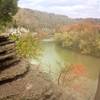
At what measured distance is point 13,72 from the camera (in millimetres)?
9523

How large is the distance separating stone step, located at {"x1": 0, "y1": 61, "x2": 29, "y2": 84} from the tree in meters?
4.22

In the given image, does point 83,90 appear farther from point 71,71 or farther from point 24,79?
point 24,79

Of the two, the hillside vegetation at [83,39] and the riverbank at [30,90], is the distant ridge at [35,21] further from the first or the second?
the riverbank at [30,90]

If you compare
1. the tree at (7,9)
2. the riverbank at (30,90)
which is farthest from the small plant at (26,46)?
the riverbank at (30,90)

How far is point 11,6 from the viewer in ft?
45.0

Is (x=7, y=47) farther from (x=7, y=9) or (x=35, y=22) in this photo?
(x=35, y=22)

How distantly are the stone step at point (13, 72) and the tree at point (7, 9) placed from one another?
422 centimetres

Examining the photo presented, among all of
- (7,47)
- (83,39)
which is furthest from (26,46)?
(83,39)

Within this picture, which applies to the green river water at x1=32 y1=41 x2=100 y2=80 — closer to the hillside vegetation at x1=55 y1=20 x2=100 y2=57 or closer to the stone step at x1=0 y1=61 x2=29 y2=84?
the hillside vegetation at x1=55 y1=20 x2=100 y2=57

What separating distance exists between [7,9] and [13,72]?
536 centimetres

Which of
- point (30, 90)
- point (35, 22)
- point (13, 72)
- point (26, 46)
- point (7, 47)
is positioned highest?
point (7, 47)

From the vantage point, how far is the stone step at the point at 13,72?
9.08m

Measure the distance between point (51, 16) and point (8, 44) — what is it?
111502mm

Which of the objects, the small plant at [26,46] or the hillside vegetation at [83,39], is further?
the hillside vegetation at [83,39]
